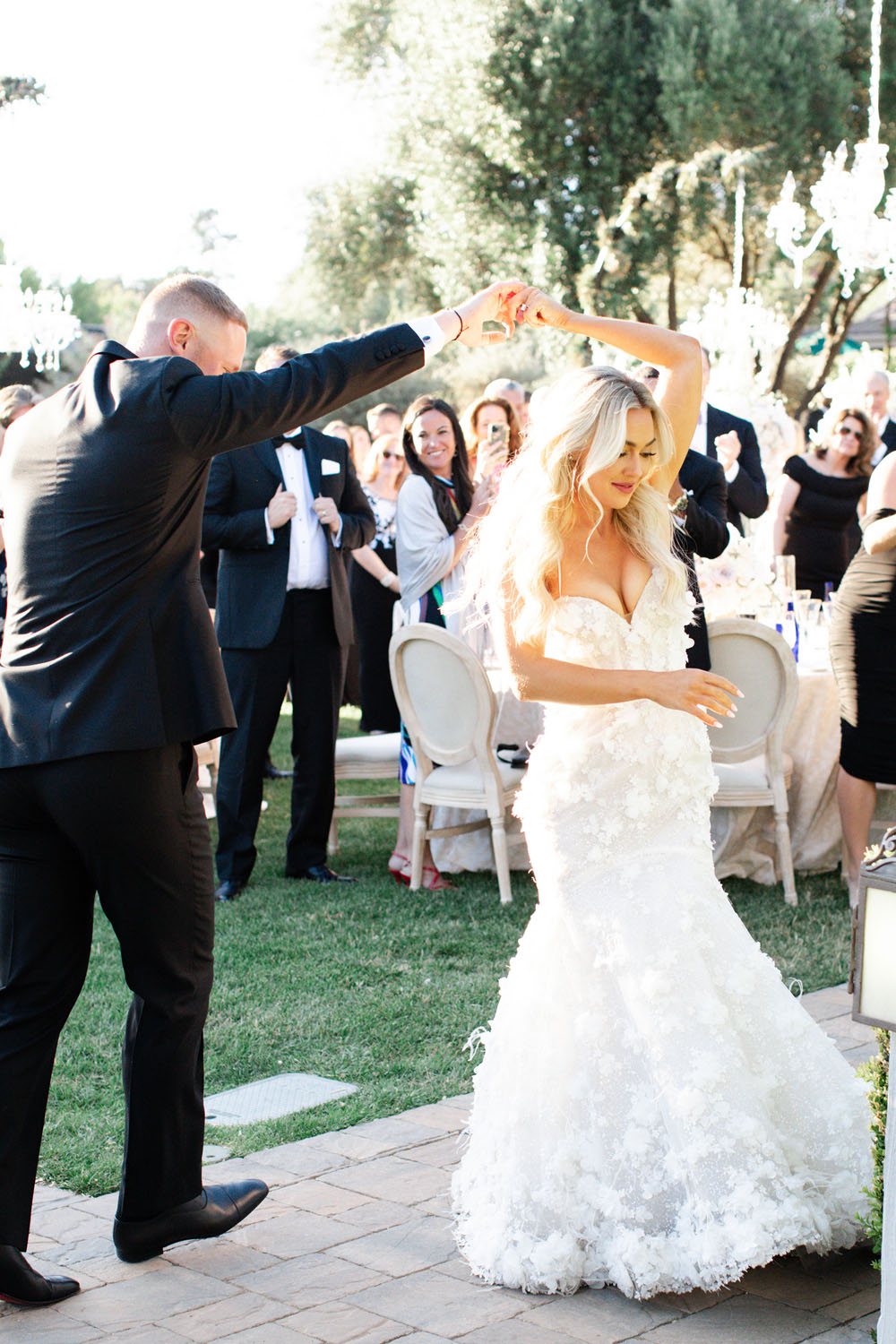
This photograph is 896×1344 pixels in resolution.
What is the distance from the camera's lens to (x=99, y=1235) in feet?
9.67

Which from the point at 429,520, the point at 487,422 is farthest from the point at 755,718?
the point at 487,422

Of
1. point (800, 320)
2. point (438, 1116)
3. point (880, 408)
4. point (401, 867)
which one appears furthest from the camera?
point (800, 320)

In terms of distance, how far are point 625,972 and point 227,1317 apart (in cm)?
99

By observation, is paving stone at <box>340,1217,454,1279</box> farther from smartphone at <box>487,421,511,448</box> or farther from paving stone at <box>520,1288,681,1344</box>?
smartphone at <box>487,421,511,448</box>

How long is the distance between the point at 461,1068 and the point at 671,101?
64.9ft

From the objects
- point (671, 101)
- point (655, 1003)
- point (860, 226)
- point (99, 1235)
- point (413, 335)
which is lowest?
point (99, 1235)

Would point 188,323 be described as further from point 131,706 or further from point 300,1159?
point 300,1159

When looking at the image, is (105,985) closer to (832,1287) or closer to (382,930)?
(382,930)

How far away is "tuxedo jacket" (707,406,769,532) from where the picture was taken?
22.0 ft

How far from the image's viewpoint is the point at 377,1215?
117 inches

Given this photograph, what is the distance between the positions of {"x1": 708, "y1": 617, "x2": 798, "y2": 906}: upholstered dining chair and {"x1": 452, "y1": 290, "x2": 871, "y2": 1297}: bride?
289cm

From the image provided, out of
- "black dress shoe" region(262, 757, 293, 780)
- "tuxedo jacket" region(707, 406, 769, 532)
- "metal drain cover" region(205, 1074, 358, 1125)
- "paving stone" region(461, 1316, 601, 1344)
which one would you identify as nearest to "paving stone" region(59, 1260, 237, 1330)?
"paving stone" region(461, 1316, 601, 1344)

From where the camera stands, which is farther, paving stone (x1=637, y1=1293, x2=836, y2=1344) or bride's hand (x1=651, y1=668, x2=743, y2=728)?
bride's hand (x1=651, y1=668, x2=743, y2=728)

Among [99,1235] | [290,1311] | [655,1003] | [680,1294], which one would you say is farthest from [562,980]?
[99,1235]
